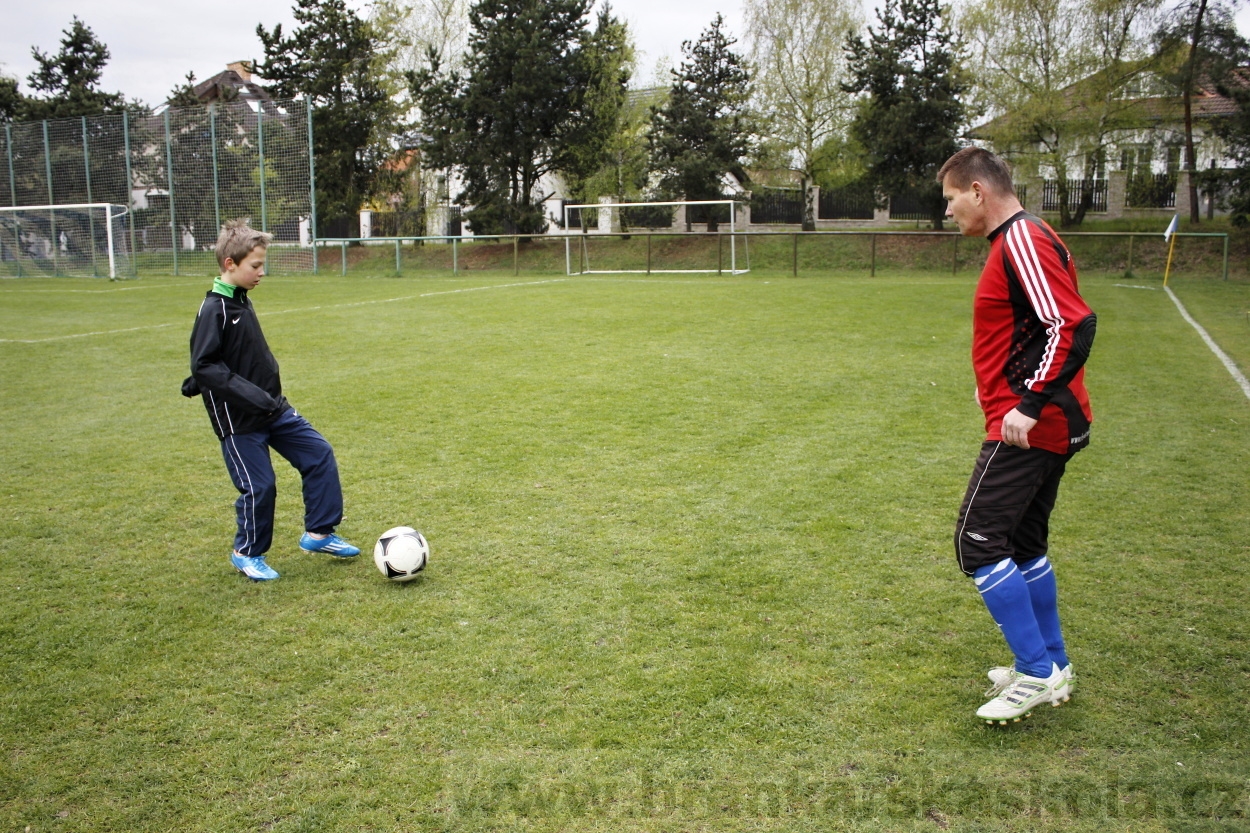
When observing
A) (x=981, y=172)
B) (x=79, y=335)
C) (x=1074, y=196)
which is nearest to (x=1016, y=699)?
(x=981, y=172)

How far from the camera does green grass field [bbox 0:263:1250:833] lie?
2.68 metres

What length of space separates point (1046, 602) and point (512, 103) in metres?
30.0

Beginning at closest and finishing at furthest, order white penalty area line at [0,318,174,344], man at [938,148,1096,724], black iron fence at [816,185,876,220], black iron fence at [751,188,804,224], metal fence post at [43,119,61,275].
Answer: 1. man at [938,148,1096,724]
2. white penalty area line at [0,318,174,344]
3. metal fence post at [43,119,61,275]
4. black iron fence at [751,188,804,224]
5. black iron fence at [816,185,876,220]

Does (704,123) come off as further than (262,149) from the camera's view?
Yes

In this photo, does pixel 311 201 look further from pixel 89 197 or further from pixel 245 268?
pixel 245 268

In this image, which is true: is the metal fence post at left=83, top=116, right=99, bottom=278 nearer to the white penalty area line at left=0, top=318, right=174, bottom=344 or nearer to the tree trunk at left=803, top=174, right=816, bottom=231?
the white penalty area line at left=0, top=318, right=174, bottom=344

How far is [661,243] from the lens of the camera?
29.3m

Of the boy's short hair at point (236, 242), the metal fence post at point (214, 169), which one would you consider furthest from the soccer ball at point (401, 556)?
the metal fence post at point (214, 169)

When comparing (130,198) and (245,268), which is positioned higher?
(130,198)

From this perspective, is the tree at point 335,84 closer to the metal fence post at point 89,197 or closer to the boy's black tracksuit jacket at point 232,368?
the metal fence post at point 89,197

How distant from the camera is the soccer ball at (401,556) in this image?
4199 mm

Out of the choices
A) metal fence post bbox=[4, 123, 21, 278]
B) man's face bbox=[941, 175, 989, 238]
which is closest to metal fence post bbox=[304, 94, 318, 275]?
metal fence post bbox=[4, 123, 21, 278]

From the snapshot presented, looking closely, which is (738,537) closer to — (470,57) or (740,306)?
(740,306)

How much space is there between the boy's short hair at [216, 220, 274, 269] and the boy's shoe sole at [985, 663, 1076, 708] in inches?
141
